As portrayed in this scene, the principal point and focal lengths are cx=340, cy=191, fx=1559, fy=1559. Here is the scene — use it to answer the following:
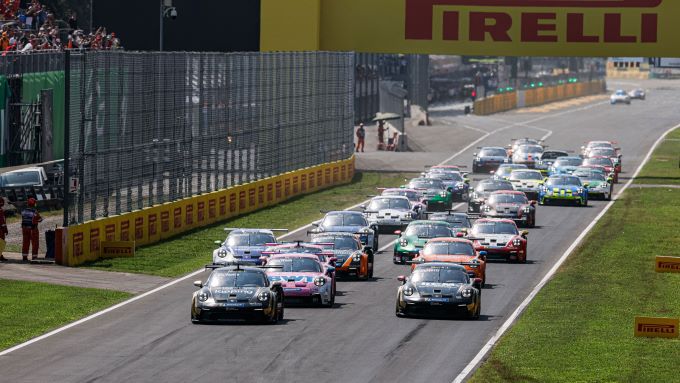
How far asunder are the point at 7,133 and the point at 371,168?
4244cm

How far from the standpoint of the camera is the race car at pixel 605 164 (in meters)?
77.4

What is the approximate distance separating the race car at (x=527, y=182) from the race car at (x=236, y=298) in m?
34.8

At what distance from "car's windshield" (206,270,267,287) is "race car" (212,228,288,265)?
7847 millimetres

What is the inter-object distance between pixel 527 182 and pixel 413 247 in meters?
22.7

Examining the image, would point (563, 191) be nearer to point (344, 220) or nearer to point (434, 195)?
point (434, 195)

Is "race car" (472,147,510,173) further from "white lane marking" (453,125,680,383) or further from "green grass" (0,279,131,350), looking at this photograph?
"green grass" (0,279,131,350)

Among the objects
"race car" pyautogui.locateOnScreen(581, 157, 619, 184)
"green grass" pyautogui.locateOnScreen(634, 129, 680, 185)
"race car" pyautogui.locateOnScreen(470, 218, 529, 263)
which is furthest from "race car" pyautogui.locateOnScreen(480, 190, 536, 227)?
"green grass" pyautogui.locateOnScreen(634, 129, 680, 185)

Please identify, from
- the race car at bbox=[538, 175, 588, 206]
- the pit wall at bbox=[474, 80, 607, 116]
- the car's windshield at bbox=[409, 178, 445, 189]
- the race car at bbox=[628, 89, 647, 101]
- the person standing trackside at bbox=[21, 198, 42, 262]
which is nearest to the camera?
the person standing trackside at bbox=[21, 198, 42, 262]

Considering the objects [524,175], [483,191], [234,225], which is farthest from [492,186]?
[234,225]

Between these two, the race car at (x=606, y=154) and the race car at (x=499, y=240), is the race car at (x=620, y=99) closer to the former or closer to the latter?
the race car at (x=606, y=154)

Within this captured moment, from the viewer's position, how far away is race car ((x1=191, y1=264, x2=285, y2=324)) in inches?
1357

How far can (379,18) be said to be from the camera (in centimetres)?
6256

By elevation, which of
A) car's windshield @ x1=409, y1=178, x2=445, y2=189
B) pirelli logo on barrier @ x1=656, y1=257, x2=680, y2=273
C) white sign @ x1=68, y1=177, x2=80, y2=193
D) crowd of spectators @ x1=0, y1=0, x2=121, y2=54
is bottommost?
car's windshield @ x1=409, y1=178, x2=445, y2=189

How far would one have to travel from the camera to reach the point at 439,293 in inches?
1422
